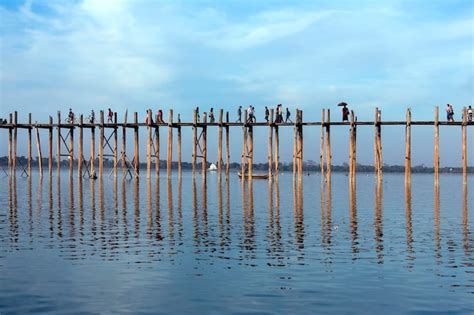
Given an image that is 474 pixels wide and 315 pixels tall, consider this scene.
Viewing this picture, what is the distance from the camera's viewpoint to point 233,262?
13.6 metres

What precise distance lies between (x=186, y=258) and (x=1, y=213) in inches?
454

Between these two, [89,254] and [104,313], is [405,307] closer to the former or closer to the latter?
[104,313]

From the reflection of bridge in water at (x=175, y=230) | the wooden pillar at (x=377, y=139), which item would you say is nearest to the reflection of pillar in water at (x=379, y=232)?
the reflection of bridge in water at (x=175, y=230)

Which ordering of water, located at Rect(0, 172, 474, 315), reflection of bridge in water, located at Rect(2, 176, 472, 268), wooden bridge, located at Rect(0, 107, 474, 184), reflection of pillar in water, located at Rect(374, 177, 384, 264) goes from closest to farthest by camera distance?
water, located at Rect(0, 172, 474, 315) < reflection of pillar in water, located at Rect(374, 177, 384, 264) < reflection of bridge in water, located at Rect(2, 176, 472, 268) < wooden bridge, located at Rect(0, 107, 474, 184)

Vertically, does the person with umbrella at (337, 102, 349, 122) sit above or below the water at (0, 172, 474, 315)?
above

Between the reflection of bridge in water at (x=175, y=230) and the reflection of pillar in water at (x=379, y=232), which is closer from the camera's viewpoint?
the reflection of pillar in water at (x=379, y=232)

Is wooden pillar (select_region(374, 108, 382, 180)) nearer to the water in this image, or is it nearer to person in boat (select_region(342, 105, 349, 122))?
person in boat (select_region(342, 105, 349, 122))

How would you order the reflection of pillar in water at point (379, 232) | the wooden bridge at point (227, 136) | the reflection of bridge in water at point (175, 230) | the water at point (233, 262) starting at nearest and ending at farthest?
the water at point (233, 262) < the reflection of pillar in water at point (379, 232) < the reflection of bridge in water at point (175, 230) < the wooden bridge at point (227, 136)

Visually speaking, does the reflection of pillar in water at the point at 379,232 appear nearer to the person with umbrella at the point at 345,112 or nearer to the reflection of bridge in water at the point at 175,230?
the reflection of bridge in water at the point at 175,230

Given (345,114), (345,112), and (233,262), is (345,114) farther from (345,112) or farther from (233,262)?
(233,262)

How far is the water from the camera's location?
10539mm

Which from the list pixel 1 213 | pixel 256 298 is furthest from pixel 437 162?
pixel 256 298

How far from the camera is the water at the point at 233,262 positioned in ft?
34.6

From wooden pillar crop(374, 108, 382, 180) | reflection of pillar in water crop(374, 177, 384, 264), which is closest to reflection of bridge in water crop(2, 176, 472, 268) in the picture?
reflection of pillar in water crop(374, 177, 384, 264)
